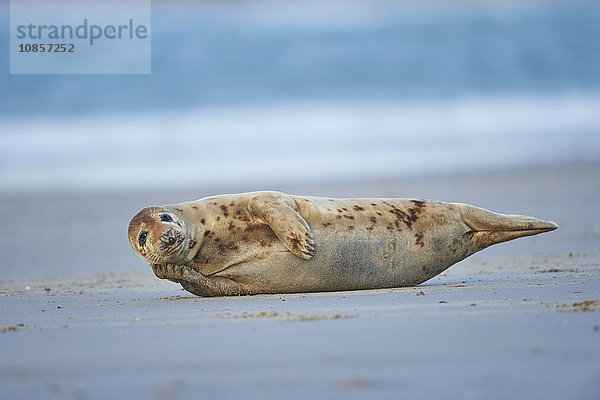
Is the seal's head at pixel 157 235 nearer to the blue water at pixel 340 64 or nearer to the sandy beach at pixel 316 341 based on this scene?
the sandy beach at pixel 316 341

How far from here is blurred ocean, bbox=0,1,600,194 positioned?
17.3 metres

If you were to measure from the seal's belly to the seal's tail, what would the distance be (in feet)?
0.67

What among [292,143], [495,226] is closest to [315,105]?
[292,143]

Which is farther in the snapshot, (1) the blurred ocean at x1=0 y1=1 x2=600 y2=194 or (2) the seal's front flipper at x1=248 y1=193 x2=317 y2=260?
(1) the blurred ocean at x1=0 y1=1 x2=600 y2=194

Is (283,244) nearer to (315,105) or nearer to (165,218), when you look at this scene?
(165,218)

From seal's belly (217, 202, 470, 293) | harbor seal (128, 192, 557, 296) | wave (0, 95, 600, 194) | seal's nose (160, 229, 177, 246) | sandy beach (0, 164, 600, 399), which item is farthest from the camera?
wave (0, 95, 600, 194)

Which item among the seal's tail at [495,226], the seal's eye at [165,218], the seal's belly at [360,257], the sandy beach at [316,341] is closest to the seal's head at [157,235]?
the seal's eye at [165,218]

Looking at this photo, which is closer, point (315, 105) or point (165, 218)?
point (165, 218)

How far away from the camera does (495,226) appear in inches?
274

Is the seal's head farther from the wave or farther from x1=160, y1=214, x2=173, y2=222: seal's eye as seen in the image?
the wave

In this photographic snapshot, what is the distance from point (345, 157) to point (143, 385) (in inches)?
589

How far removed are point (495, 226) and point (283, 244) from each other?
5.74 feet

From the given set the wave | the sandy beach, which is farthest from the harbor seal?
the wave

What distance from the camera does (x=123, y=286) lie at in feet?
27.0
